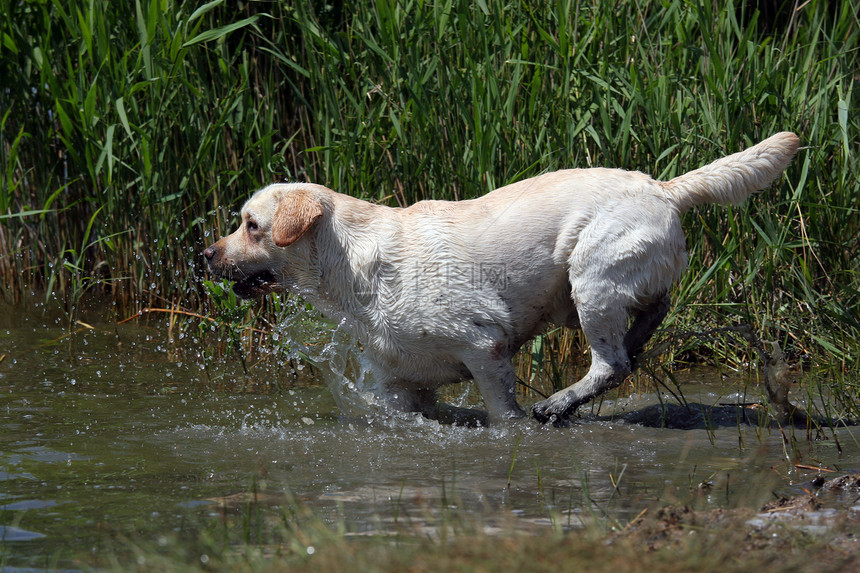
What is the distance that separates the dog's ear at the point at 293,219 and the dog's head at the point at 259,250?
0.14 ft

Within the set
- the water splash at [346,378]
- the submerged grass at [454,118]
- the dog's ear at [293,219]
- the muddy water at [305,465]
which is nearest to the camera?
the muddy water at [305,465]

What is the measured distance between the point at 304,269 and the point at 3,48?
3749 mm

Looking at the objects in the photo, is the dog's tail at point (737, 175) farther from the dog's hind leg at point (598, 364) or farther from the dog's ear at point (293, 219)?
the dog's ear at point (293, 219)

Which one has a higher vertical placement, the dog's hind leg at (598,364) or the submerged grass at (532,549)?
the submerged grass at (532,549)

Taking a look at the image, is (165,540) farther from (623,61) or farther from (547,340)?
(623,61)

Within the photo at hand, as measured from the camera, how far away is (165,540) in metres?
3.15

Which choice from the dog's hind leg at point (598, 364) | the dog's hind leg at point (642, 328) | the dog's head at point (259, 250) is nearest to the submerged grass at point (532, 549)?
the dog's hind leg at point (598, 364)

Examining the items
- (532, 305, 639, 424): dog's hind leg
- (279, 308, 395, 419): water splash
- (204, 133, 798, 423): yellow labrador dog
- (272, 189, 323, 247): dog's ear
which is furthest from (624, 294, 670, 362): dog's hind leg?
(272, 189, 323, 247): dog's ear

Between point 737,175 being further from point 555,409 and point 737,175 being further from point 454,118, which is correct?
point 454,118

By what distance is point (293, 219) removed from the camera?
519 centimetres

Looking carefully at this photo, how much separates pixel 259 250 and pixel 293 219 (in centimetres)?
33

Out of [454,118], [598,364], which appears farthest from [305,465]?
[454,118]

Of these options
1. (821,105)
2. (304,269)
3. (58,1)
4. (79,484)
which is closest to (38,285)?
(58,1)

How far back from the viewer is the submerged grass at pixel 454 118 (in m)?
6.18
